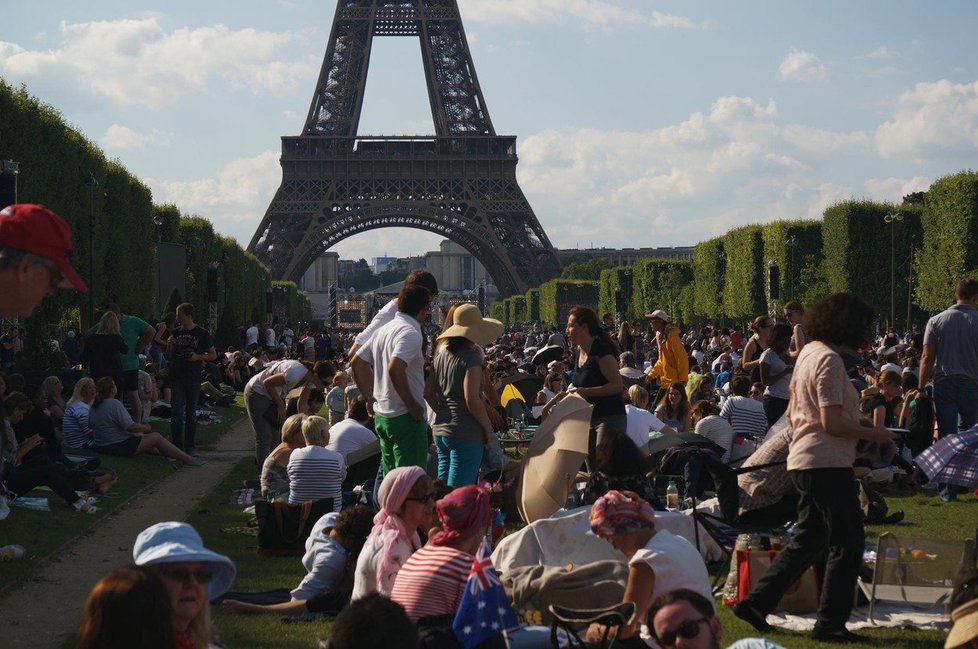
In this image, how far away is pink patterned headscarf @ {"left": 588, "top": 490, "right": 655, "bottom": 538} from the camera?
5.79 meters

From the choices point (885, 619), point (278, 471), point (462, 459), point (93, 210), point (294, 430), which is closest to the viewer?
point (885, 619)

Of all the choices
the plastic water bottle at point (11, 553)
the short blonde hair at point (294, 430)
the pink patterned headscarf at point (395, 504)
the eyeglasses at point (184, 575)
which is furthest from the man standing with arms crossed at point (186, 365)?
the eyeglasses at point (184, 575)

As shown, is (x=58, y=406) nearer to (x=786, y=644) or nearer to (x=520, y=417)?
(x=520, y=417)

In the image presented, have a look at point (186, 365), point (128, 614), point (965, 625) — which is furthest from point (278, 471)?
point (965, 625)

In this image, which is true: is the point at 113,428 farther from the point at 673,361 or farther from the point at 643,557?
the point at 643,557

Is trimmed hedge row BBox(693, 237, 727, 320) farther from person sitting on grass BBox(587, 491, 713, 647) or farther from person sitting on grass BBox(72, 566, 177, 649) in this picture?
person sitting on grass BBox(72, 566, 177, 649)

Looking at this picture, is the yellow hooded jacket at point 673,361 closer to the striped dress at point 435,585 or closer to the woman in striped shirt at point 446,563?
the woman in striped shirt at point 446,563

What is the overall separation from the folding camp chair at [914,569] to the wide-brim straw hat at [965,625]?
3798 mm

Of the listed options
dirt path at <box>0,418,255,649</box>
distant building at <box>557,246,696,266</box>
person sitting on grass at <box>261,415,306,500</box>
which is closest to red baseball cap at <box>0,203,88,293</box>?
dirt path at <box>0,418,255,649</box>

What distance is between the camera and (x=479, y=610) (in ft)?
16.8

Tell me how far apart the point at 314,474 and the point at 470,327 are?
155cm

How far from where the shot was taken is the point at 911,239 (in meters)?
43.9

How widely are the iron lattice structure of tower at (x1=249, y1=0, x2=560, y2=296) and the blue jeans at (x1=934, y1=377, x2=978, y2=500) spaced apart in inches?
2433

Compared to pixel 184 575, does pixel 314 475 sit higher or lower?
lower
